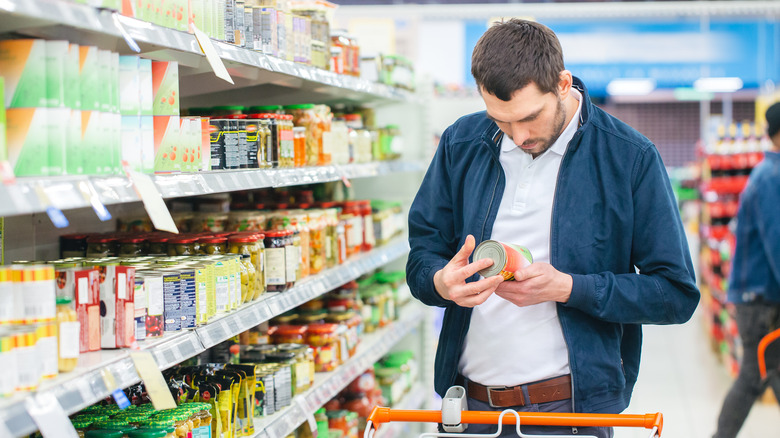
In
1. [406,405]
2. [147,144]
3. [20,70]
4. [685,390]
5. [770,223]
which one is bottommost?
[685,390]

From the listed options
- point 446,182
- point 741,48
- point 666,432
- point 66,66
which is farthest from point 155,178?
point 741,48

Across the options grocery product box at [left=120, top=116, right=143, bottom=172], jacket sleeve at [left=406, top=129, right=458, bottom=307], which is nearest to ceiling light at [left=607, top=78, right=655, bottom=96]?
jacket sleeve at [left=406, top=129, right=458, bottom=307]

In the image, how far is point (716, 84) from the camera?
11.0m

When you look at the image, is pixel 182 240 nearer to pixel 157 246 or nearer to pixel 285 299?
Result: pixel 157 246

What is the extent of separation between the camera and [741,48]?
36.4 feet

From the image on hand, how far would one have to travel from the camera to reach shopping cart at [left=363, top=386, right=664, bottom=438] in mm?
1894

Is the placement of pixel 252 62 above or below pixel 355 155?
above

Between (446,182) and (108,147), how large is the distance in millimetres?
1013

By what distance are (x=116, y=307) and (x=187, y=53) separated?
726 mm

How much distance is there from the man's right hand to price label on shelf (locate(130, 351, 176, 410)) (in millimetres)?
696

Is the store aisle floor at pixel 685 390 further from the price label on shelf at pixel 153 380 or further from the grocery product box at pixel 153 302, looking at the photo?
the price label on shelf at pixel 153 380

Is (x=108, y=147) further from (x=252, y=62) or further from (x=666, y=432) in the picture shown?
(x=666, y=432)

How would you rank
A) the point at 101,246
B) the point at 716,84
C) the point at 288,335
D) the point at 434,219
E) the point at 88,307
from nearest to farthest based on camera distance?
the point at 88,307
the point at 434,219
the point at 101,246
the point at 288,335
the point at 716,84

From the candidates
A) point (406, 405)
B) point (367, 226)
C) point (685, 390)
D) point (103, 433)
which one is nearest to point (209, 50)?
point (103, 433)
